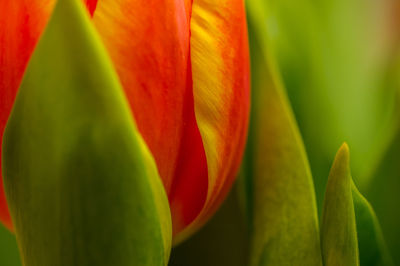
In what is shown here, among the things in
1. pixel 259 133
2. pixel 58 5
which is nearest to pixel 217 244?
pixel 259 133

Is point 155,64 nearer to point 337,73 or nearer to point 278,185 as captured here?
point 278,185

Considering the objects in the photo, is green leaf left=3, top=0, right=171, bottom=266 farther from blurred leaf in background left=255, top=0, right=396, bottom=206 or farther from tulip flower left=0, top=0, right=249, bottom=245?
blurred leaf in background left=255, top=0, right=396, bottom=206

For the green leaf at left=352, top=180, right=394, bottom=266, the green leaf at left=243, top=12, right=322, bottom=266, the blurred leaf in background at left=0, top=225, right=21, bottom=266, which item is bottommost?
the blurred leaf in background at left=0, top=225, right=21, bottom=266

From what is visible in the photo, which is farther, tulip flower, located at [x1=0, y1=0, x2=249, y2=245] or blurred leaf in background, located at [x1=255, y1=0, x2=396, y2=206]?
blurred leaf in background, located at [x1=255, y1=0, x2=396, y2=206]

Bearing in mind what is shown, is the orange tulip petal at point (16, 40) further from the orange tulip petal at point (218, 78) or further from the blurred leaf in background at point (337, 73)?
the blurred leaf in background at point (337, 73)

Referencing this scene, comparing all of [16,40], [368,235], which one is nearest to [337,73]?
[368,235]

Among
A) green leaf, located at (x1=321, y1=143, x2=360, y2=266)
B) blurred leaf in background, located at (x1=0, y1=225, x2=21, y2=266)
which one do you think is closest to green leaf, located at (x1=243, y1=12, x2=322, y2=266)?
green leaf, located at (x1=321, y1=143, x2=360, y2=266)

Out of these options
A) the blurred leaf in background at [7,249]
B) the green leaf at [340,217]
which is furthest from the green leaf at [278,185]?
the blurred leaf in background at [7,249]
